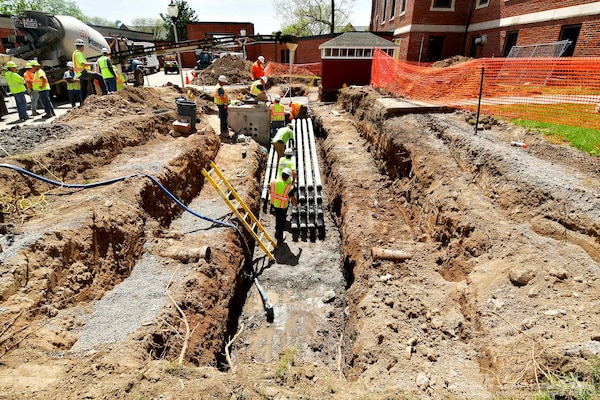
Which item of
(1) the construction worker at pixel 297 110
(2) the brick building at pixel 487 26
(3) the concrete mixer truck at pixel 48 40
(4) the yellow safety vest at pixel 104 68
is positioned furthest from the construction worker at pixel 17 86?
(2) the brick building at pixel 487 26

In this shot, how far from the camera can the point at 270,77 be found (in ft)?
78.0

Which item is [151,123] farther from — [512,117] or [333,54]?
[333,54]

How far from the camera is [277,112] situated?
11.6 meters

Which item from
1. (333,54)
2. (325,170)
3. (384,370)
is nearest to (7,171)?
(384,370)

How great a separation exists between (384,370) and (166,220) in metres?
→ 5.00

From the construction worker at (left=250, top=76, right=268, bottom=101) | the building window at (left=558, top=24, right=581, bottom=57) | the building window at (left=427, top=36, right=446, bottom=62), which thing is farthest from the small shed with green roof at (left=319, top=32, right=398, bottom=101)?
the building window at (left=558, top=24, right=581, bottom=57)

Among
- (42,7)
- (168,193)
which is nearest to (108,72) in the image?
(168,193)

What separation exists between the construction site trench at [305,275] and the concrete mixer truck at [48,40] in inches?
322

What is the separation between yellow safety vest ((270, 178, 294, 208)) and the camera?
6984 millimetres

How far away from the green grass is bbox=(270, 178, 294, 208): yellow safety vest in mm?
5630

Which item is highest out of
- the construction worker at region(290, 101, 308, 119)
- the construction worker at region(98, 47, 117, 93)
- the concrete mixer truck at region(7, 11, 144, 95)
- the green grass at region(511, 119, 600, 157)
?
the concrete mixer truck at region(7, 11, 144, 95)

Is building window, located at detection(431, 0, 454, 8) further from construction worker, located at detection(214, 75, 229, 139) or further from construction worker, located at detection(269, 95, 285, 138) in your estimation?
construction worker, located at detection(214, 75, 229, 139)

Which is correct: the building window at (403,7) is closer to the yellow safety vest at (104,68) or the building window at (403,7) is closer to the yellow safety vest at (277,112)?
the yellow safety vest at (277,112)

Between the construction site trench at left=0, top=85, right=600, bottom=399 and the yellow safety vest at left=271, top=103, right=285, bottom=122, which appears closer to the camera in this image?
the construction site trench at left=0, top=85, right=600, bottom=399
